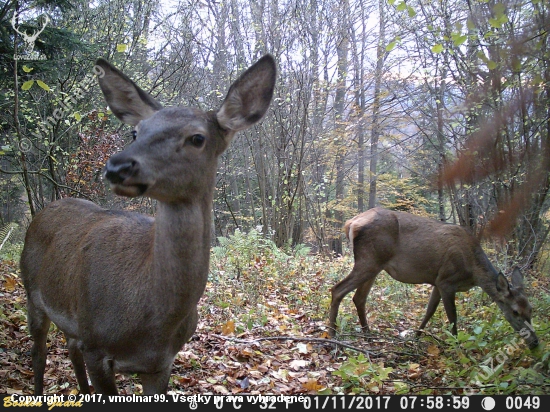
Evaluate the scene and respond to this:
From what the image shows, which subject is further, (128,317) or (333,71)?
(333,71)

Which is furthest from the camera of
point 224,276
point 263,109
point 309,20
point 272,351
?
point 309,20

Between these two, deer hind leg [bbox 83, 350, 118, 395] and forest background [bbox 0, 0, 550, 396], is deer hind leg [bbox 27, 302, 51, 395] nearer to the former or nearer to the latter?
deer hind leg [bbox 83, 350, 118, 395]

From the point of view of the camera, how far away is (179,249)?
3195 mm

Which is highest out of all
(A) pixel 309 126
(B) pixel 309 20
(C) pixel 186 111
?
(B) pixel 309 20

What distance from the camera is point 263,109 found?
149 inches

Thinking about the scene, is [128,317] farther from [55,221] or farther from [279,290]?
[279,290]

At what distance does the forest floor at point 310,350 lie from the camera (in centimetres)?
416

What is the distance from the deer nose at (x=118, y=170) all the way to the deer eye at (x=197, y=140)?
54 cm

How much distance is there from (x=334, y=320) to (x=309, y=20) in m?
9.64

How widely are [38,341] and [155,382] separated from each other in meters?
1.61

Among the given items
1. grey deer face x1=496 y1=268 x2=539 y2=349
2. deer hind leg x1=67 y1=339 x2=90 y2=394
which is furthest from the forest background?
deer hind leg x1=67 y1=339 x2=90 y2=394

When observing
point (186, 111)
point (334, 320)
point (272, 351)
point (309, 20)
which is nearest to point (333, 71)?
point (309, 20)

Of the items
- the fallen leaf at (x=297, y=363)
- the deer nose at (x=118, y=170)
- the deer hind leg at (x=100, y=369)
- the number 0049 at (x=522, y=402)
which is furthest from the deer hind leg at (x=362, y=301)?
the deer nose at (x=118, y=170)

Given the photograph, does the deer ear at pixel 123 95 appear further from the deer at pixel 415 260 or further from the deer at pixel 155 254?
the deer at pixel 415 260
